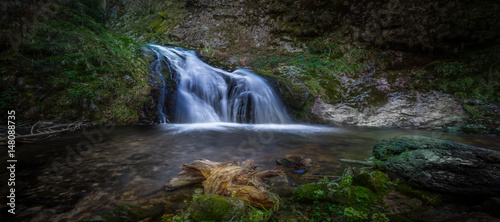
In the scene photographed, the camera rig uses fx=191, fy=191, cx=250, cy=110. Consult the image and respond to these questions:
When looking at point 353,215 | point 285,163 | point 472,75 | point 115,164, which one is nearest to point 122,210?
point 115,164

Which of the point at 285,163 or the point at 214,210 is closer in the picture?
the point at 214,210

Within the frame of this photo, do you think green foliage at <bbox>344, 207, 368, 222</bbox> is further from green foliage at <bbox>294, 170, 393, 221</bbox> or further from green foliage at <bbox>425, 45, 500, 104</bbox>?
green foliage at <bbox>425, 45, 500, 104</bbox>

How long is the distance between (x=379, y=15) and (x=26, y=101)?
59.4ft

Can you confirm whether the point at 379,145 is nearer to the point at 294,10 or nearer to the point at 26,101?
the point at 26,101

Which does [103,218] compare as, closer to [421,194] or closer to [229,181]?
[229,181]

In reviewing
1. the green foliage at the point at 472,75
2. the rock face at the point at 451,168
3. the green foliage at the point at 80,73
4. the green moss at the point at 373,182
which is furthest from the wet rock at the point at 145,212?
the green foliage at the point at 472,75

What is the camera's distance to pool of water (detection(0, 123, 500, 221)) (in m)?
2.08

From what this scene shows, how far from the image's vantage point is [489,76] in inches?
338

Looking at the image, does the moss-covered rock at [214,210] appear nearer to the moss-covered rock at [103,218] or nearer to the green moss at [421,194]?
the moss-covered rock at [103,218]

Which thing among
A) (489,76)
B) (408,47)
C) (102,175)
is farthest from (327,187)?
(408,47)

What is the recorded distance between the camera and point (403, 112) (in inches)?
344

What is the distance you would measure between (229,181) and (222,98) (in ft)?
24.8

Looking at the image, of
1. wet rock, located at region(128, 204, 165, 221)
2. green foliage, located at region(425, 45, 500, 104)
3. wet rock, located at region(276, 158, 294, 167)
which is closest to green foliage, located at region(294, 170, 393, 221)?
wet rock, located at region(276, 158, 294, 167)

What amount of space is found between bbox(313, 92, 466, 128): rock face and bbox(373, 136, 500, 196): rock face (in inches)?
260
